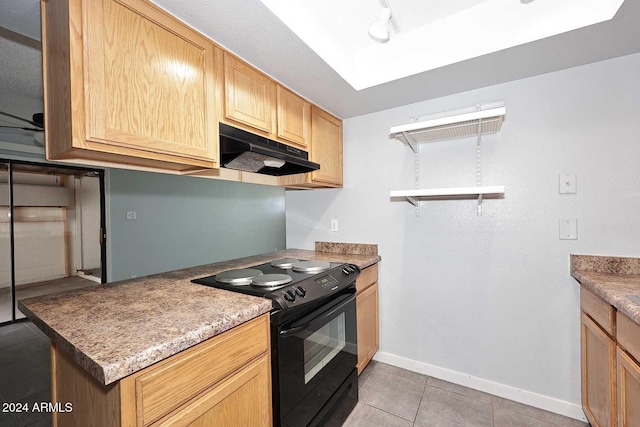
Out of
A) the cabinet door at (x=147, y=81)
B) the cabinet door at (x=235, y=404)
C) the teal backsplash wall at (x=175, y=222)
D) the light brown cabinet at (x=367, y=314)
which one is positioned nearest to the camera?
the cabinet door at (x=235, y=404)

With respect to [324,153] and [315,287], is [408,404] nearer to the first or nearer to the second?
[315,287]

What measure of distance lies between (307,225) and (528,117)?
1836 mm

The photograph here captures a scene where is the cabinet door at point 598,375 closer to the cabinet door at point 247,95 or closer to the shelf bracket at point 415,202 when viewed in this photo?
the shelf bracket at point 415,202

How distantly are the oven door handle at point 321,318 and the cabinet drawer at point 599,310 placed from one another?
3.87 feet

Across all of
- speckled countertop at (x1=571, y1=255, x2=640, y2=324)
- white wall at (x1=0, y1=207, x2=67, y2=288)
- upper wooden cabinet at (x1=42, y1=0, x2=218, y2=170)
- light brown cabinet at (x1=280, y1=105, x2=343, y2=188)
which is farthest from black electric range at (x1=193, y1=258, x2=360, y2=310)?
white wall at (x1=0, y1=207, x2=67, y2=288)

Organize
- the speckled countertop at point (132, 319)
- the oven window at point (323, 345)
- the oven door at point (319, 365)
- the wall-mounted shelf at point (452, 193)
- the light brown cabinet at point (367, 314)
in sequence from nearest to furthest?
1. the speckled countertop at point (132, 319)
2. the oven door at point (319, 365)
3. the oven window at point (323, 345)
4. the wall-mounted shelf at point (452, 193)
5. the light brown cabinet at point (367, 314)

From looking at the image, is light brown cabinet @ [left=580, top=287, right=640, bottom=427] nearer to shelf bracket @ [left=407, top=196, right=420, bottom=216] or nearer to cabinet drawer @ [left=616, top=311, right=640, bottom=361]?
cabinet drawer @ [left=616, top=311, right=640, bottom=361]

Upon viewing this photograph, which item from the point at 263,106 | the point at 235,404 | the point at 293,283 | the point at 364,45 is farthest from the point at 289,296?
the point at 364,45

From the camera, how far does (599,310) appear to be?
4.29 feet

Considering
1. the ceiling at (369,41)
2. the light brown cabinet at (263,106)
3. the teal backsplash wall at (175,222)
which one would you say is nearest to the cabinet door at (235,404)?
the light brown cabinet at (263,106)

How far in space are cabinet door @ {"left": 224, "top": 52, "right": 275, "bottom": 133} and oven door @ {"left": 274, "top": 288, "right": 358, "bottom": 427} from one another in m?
1.07

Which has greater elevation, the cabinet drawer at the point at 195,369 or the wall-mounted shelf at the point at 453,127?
the wall-mounted shelf at the point at 453,127

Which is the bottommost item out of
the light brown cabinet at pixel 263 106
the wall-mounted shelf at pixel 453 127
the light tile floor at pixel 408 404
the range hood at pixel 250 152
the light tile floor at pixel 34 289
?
the light tile floor at pixel 408 404

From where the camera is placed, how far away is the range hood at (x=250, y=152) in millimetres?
1370
